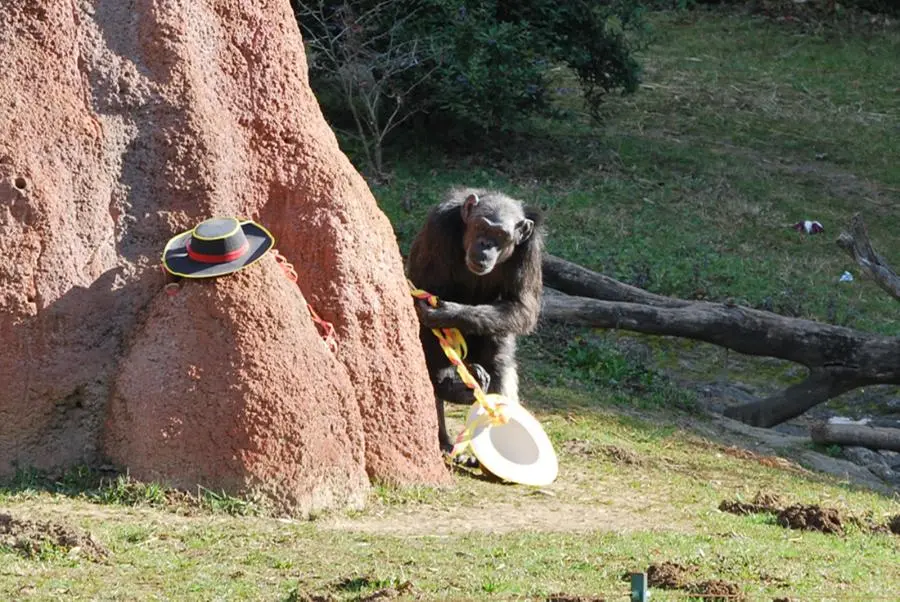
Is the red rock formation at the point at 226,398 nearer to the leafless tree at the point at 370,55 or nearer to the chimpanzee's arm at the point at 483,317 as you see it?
the chimpanzee's arm at the point at 483,317

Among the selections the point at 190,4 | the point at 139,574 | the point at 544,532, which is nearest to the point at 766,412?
the point at 544,532

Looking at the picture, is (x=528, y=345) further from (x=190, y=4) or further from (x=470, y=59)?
(x=190, y=4)

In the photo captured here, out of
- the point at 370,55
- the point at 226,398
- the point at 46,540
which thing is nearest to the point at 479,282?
the point at 226,398

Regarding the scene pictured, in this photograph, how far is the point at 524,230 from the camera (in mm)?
9227

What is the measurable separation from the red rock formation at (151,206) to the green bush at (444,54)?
26.3 ft

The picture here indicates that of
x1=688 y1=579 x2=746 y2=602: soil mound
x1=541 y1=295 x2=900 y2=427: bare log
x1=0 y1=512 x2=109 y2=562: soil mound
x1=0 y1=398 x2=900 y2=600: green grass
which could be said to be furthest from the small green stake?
x1=541 y1=295 x2=900 y2=427: bare log

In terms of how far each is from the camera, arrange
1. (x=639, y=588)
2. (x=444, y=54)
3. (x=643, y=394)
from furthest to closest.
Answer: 1. (x=444, y=54)
2. (x=643, y=394)
3. (x=639, y=588)

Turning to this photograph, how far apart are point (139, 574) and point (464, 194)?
4.33 meters

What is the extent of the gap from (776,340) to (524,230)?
12.3 ft

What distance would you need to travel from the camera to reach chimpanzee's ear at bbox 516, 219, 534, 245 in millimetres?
9156

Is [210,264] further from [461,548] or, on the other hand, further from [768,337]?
[768,337]

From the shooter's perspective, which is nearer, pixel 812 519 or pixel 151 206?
pixel 151 206

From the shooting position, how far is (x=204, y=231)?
6.82 metres

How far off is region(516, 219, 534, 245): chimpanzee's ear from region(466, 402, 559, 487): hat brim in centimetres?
102
